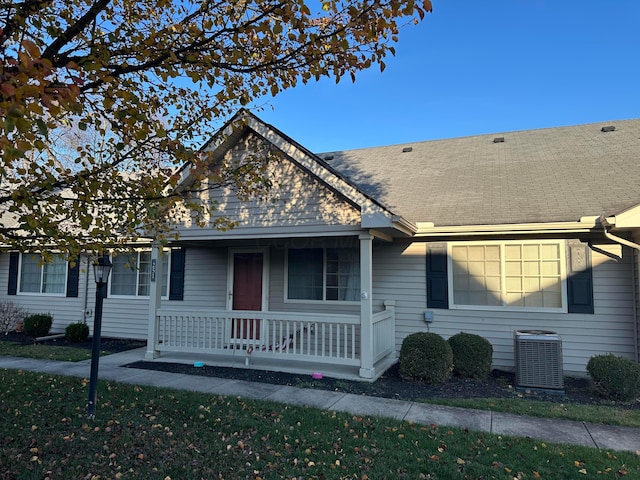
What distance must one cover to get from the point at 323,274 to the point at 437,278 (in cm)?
245

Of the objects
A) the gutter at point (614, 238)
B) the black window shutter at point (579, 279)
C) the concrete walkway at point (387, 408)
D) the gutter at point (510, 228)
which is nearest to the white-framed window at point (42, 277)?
the concrete walkway at point (387, 408)

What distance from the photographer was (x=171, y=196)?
4391mm

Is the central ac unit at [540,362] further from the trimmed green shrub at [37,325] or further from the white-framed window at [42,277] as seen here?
the white-framed window at [42,277]

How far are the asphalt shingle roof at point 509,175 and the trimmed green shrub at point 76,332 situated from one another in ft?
26.1

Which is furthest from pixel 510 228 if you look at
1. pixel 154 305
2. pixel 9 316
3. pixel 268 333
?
pixel 9 316

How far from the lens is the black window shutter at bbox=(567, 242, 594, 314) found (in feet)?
24.2

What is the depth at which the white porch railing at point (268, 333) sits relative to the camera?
741 cm

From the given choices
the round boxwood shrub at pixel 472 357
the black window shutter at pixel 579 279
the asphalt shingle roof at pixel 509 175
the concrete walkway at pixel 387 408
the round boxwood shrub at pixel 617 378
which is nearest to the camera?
the concrete walkway at pixel 387 408

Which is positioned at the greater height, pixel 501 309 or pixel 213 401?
pixel 501 309

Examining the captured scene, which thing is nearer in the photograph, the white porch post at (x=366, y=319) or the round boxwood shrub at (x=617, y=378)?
the round boxwood shrub at (x=617, y=378)

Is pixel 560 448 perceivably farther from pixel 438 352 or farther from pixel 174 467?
pixel 174 467

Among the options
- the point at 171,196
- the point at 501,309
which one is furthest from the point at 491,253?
the point at 171,196

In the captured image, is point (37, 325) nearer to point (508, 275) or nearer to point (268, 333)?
point (268, 333)

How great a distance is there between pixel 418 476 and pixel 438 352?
3399 mm
